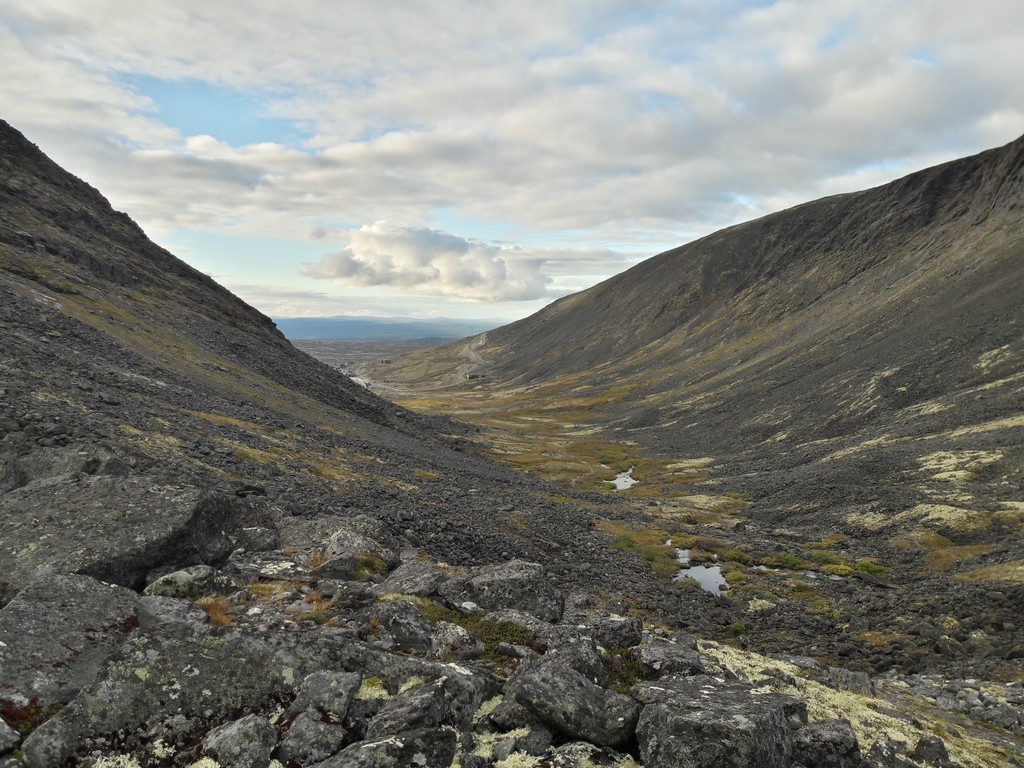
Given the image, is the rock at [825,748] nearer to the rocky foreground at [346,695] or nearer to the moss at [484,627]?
the rocky foreground at [346,695]

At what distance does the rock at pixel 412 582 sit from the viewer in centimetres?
1714

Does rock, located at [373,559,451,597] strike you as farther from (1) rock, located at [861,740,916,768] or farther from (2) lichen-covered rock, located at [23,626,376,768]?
(1) rock, located at [861,740,916,768]

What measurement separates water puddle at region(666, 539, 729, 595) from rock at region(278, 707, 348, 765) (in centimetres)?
3731

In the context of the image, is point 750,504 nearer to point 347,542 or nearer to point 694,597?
point 694,597

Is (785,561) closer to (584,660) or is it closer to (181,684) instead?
(584,660)

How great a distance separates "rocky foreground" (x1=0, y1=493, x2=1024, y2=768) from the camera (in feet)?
28.0

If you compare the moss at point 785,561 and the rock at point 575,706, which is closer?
the rock at point 575,706

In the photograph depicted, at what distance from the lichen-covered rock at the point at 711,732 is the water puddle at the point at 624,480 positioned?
69505mm

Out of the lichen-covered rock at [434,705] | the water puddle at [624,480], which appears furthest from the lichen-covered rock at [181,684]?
the water puddle at [624,480]

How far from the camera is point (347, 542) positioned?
21500 mm

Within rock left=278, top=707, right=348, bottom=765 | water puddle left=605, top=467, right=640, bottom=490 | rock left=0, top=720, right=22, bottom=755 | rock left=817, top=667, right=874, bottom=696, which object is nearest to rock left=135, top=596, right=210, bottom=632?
rock left=0, top=720, right=22, bottom=755

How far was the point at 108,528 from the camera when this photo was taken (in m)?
14.8

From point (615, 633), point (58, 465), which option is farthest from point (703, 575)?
point (58, 465)

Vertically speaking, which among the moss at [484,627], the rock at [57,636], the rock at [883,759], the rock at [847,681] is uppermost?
the rock at [57,636]
